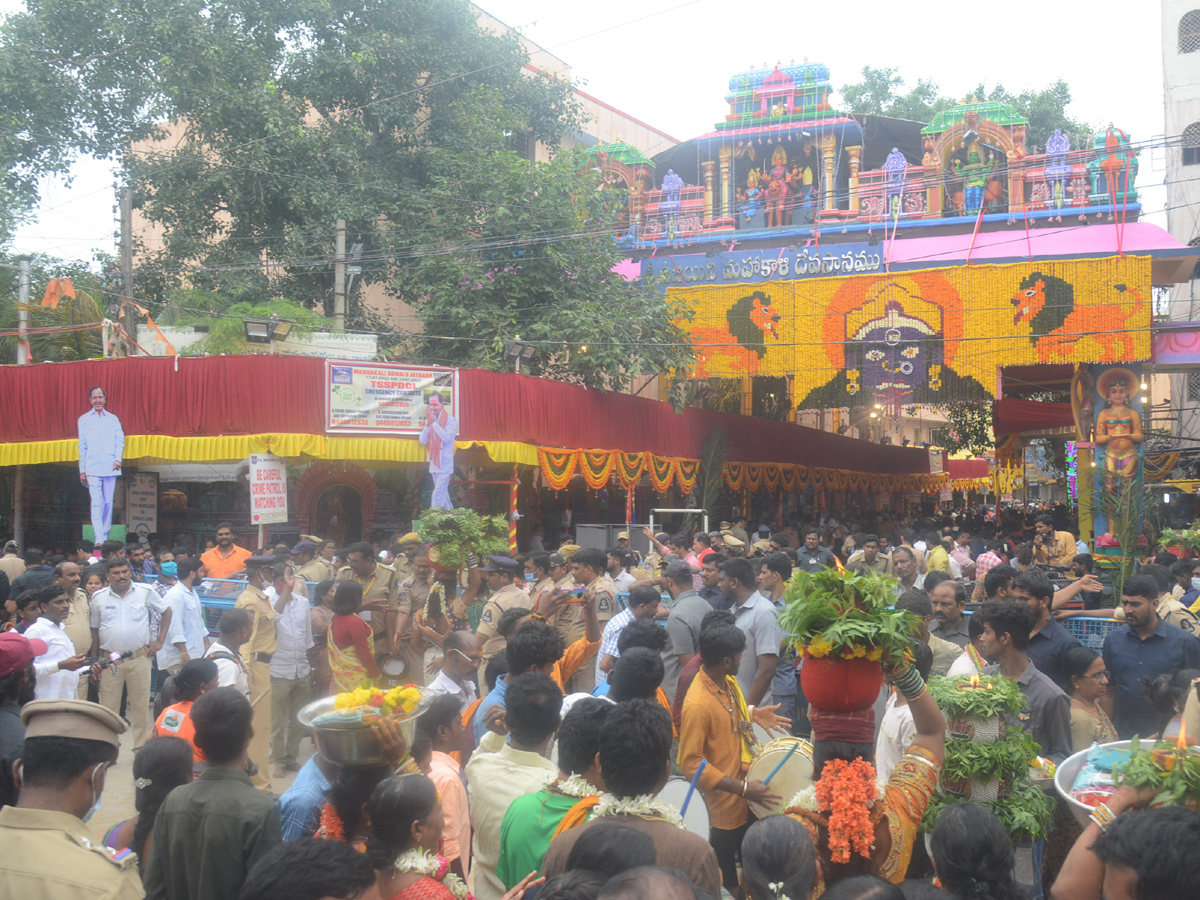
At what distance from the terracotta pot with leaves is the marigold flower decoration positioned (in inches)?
8.2

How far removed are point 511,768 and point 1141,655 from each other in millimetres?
4285

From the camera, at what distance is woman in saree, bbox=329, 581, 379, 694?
22.5 ft

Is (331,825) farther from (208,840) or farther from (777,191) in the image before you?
(777,191)

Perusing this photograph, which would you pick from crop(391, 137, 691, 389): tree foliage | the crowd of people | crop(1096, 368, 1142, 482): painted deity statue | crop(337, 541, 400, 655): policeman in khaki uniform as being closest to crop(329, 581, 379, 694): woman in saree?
the crowd of people

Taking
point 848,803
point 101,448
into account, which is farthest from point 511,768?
point 101,448

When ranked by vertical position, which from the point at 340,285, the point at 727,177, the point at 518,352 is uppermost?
the point at 727,177

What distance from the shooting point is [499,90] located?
80.3ft

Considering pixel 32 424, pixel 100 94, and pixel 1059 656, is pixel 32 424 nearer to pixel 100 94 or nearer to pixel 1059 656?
pixel 100 94

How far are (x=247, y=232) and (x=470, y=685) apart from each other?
20.8m

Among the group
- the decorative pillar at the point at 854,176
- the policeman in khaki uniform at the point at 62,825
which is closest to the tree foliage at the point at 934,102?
the decorative pillar at the point at 854,176

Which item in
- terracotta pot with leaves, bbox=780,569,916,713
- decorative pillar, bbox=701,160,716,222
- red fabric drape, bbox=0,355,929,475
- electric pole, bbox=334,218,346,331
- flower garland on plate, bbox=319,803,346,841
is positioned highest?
decorative pillar, bbox=701,160,716,222

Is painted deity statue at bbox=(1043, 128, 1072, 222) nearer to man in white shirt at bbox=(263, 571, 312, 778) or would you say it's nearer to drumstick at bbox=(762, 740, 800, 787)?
man in white shirt at bbox=(263, 571, 312, 778)

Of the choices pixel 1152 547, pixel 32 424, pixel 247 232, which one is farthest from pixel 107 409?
pixel 1152 547

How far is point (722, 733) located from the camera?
435 centimetres
